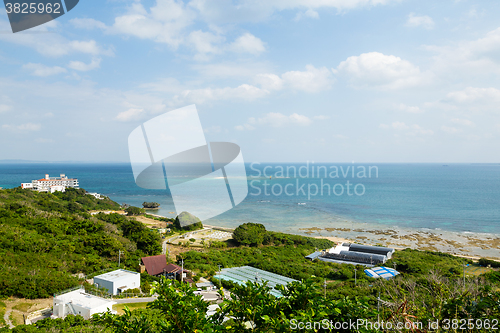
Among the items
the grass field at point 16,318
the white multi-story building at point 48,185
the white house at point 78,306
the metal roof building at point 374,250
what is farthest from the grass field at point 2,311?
the white multi-story building at point 48,185

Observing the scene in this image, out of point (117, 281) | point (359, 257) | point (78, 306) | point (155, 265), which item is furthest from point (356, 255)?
point (78, 306)

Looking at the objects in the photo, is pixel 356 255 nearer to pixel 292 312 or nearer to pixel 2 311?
pixel 2 311

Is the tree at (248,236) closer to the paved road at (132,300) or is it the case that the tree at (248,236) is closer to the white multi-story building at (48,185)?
the paved road at (132,300)

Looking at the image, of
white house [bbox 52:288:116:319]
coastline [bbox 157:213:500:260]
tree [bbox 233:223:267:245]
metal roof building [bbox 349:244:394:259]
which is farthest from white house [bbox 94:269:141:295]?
coastline [bbox 157:213:500:260]

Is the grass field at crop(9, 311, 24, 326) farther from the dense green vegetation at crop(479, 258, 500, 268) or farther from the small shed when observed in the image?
the dense green vegetation at crop(479, 258, 500, 268)

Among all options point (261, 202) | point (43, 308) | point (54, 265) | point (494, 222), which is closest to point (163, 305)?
point (43, 308)

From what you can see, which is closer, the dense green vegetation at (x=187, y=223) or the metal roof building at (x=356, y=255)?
the metal roof building at (x=356, y=255)
